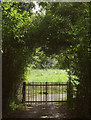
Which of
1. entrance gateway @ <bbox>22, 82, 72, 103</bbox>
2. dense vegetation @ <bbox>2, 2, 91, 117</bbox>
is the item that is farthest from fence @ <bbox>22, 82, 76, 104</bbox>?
dense vegetation @ <bbox>2, 2, 91, 117</bbox>

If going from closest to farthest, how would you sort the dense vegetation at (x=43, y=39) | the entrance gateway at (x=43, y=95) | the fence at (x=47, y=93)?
the dense vegetation at (x=43, y=39) < the fence at (x=47, y=93) < the entrance gateway at (x=43, y=95)

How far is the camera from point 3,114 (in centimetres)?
736

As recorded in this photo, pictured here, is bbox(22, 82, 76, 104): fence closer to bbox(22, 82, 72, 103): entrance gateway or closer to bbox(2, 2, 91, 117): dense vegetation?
bbox(22, 82, 72, 103): entrance gateway

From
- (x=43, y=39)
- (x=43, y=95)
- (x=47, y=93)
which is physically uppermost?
(x=43, y=39)

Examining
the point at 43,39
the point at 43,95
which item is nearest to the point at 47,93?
the point at 43,95

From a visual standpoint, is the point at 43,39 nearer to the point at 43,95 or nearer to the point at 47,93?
the point at 47,93

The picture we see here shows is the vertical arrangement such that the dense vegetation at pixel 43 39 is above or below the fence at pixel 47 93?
above

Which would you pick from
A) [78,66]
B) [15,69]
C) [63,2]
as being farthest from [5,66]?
[63,2]

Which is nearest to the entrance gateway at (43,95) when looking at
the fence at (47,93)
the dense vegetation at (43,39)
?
the fence at (47,93)

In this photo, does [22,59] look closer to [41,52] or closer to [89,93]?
[41,52]

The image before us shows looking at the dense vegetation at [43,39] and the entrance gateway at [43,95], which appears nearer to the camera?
the dense vegetation at [43,39]

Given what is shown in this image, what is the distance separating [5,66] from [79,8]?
455 cm

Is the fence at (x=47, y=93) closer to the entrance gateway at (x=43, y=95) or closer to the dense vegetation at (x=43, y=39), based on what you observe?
the entrance gateway at (x=43, y=95)

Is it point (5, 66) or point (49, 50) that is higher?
point (49, 50)
